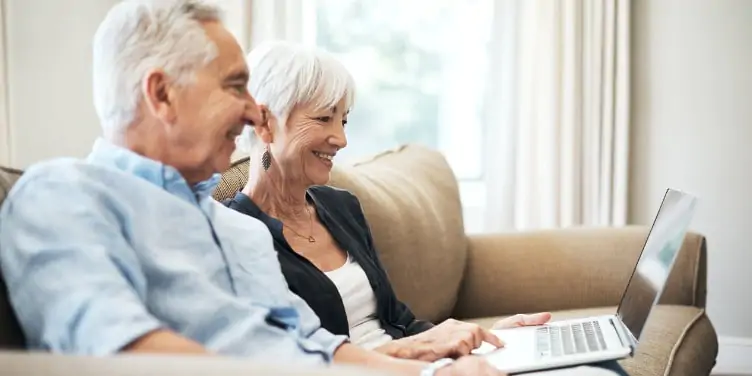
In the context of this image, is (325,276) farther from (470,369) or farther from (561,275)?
(561,275)

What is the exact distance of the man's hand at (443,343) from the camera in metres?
1.54

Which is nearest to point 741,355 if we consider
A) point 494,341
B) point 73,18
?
point 494,341

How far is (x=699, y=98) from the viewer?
342 cm

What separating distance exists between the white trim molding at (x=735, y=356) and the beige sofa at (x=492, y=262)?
1014 mm

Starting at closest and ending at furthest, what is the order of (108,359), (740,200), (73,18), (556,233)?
(108,359) → (556,233) → (73,18) → (740,200)

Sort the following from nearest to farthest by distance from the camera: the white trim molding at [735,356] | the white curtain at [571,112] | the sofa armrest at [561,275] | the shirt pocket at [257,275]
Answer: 1. the shirt pocket at [257,275]
2. the sofa armrest at [561,275]
3. the white curtain at [571,112]
4. the white trim molding at [735,356]

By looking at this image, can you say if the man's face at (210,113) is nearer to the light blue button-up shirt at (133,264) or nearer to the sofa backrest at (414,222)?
the light blue button-up shirt at (133,264)

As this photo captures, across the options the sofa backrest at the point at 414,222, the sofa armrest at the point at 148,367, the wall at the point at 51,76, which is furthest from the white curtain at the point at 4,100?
the sofa armrest at the point at 148,367

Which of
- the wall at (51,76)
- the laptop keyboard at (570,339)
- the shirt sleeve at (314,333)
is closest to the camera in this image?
the shirt sleeve at (314,333)

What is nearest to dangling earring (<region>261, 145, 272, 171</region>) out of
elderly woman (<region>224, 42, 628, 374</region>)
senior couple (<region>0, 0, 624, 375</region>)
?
elderly woman (<region>224, 42, 628, 374</region>)

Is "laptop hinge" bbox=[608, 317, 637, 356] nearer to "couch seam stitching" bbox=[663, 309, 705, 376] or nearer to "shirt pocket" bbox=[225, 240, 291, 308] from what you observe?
"couch seam stitching" bbox=[663, 309, 705, 376]

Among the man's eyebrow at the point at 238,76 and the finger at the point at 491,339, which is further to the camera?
the finger at the point at 491,339

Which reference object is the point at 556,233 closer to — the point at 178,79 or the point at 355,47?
the point at 355,47

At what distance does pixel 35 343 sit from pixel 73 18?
2.04 metres
